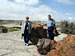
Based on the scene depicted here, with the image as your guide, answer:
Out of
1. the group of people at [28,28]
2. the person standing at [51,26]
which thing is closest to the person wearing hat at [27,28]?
the group of people at [28,28]

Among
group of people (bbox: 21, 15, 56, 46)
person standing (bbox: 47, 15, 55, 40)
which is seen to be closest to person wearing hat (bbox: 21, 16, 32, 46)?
group of people (bbox: 21, 15, 56, 46)

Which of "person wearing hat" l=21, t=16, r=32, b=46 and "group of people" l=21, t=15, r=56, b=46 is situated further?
"person wearing hat" l=21, t=16, r=32, b=46

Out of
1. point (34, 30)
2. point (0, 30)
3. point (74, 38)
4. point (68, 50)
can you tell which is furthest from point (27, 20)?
point (0, 30)

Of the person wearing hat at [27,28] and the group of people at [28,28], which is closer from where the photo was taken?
the group of people at [28,28]

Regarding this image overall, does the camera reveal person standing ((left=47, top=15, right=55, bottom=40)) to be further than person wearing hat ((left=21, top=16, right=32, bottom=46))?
No

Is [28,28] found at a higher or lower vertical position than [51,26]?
lower

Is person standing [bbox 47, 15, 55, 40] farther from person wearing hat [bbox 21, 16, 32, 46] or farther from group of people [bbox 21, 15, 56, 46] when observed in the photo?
person wearing hat [bbox 21, 16, 32, 46]

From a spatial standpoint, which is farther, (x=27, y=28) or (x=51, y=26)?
(x=27, y=28)

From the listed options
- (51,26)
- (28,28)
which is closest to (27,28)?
(28,28)

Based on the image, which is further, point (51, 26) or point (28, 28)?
point (28, 28)

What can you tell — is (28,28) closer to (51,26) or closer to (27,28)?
(27,28)

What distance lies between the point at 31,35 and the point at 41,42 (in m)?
5.32

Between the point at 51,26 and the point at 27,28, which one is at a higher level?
the point at 51,26

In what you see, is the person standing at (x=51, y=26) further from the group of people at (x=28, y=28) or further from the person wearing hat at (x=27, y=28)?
the person wearing hat at (x=27, y=28)
